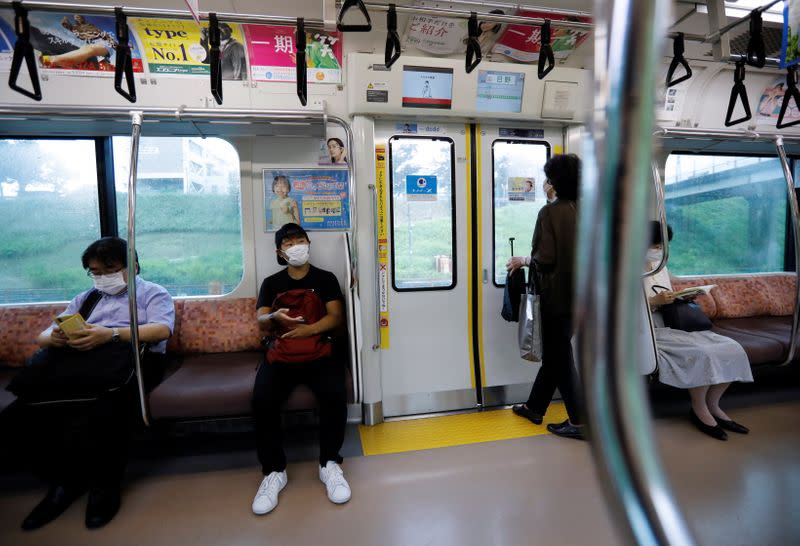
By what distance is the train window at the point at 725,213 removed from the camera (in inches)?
171

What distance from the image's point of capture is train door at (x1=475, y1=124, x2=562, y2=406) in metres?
3.46

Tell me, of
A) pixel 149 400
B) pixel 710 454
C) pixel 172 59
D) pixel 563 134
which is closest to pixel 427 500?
pixel 149 400

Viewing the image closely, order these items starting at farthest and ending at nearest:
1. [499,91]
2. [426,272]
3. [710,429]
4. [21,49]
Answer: [426,272], [499,91], [710,429], [21,49]

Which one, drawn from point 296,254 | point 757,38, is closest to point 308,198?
Result: point 296,254

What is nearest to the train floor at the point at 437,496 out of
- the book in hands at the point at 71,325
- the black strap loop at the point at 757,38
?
the book in hands at the point at 71,325

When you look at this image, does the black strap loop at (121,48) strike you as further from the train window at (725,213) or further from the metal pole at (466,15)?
the train window at (725,213)

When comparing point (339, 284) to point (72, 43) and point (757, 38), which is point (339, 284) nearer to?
point (72, 43)

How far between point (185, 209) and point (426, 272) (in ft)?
6.74

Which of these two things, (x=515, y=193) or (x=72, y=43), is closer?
(x=72, y=43)

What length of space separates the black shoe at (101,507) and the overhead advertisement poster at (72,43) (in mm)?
2727

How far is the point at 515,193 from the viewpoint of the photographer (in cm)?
355

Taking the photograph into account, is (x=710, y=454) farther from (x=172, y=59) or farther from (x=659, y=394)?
(x=172, y=59)

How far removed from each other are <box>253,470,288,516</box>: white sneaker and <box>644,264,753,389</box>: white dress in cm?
269

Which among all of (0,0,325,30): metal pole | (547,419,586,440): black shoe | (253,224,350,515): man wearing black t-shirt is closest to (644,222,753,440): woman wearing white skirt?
(547,419,586,440): black shoe
